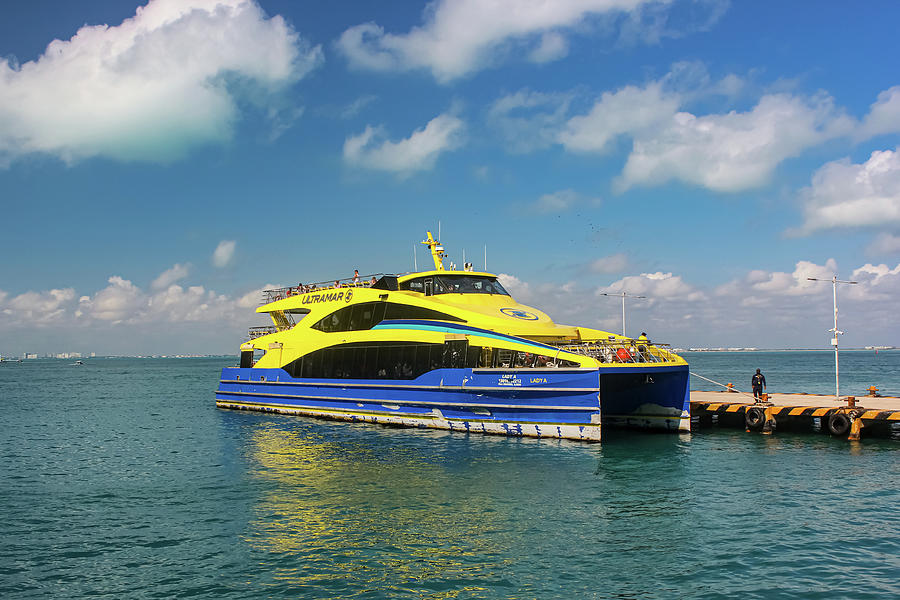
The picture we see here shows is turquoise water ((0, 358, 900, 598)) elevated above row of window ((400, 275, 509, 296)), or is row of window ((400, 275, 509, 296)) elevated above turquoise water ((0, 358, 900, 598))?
row of window ((400, 275, 509, 296))

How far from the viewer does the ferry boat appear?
21812 mm

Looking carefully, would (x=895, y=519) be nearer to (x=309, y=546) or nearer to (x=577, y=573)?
(x=577, y=573)

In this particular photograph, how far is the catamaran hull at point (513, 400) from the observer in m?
21.3


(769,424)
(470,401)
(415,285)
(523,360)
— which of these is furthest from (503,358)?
(769,424)

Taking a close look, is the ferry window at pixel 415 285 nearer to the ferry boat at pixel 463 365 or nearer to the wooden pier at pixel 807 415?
the ferry boat at pixel 463 365

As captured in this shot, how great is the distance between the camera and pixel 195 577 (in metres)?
10.5

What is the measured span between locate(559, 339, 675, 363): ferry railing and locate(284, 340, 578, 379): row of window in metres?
1.43

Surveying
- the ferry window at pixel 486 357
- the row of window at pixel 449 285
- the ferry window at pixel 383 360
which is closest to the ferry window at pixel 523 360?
the ferry window at pixel 486 357

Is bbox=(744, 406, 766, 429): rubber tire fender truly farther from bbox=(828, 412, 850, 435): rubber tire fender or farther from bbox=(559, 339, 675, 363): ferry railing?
bbox=(559, 339, 675, 363): ferry railing

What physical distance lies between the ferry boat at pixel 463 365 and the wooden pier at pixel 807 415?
3.87 meters

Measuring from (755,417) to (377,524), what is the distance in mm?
19058

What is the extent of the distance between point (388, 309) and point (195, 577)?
17909mm

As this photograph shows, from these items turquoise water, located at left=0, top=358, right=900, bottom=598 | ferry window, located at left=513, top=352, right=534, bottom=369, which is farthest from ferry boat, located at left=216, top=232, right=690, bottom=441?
turquoise water, located at left=0, top=358, right=900, bottom=598

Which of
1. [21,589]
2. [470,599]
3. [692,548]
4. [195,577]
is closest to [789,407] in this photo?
[692,548]
